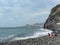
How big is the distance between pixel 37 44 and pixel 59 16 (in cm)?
7536

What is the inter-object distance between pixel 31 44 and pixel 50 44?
67.4 inches

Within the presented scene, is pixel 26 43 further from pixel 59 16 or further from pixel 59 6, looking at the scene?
pixel 59 6

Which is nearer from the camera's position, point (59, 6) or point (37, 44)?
point (37, 44)

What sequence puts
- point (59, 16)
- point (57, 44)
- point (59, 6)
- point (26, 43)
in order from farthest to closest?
point (59, 6), point (59, 16), point (26, 43), point (57, 44)

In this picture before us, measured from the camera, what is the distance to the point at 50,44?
17.9 meters

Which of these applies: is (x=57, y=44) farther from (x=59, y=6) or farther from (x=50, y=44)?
(x=59, y=6)

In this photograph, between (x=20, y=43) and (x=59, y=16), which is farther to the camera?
(x=59, y=16)

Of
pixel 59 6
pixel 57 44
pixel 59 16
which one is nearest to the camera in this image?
pixel 57 44

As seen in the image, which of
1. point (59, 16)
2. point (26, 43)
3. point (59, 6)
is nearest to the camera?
point (26, 43)

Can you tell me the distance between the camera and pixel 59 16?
9238cm

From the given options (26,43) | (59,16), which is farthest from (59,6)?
(26,43)

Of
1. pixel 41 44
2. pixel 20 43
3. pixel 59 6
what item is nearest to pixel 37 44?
pixel 41 44

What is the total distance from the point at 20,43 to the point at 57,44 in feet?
11.2

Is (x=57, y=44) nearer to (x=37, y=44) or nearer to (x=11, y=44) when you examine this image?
(x=37, y=44)
